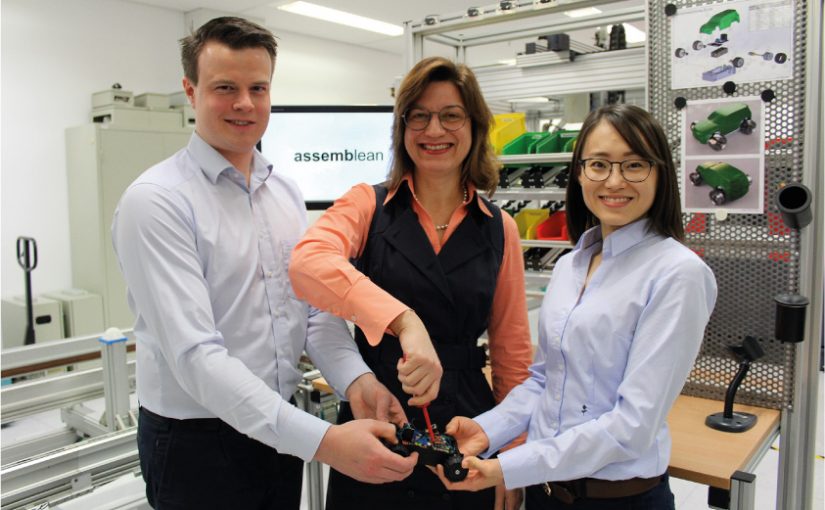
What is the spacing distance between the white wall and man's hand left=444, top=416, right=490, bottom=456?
18.5 ft

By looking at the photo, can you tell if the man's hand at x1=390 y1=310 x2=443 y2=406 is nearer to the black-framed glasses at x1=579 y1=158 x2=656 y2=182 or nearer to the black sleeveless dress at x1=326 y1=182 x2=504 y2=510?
the black sleeveless dress at x1=326 y1=182 x2=504 y2=510

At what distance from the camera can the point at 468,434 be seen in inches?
53.9

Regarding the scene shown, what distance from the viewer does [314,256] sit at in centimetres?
127

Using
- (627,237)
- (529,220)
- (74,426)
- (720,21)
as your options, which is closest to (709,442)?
(627,237)

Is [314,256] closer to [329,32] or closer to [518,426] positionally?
[518,426]

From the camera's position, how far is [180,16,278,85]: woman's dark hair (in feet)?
4.43

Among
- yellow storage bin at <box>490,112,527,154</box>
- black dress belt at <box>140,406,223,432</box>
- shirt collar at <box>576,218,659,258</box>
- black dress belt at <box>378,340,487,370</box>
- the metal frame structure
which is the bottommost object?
the metal frame structure

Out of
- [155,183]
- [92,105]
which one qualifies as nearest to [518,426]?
[155,183]

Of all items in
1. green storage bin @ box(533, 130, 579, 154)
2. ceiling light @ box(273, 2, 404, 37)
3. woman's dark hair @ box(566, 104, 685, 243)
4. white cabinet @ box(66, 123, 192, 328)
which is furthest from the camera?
ceiling light @ box(273, 2, 404, 37)

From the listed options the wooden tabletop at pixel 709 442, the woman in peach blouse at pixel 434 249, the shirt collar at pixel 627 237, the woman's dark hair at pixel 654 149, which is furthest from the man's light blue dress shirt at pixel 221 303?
the wooden tabletop at pixel 709 442

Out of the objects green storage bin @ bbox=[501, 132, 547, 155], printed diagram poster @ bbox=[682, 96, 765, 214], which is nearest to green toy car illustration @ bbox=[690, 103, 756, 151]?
printed diagram poster @ bbox=[682, 96, 765, 214]

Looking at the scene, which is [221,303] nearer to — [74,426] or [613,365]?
[613,365]

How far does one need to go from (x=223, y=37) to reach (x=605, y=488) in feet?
4.06

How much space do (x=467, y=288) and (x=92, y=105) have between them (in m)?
5.94
